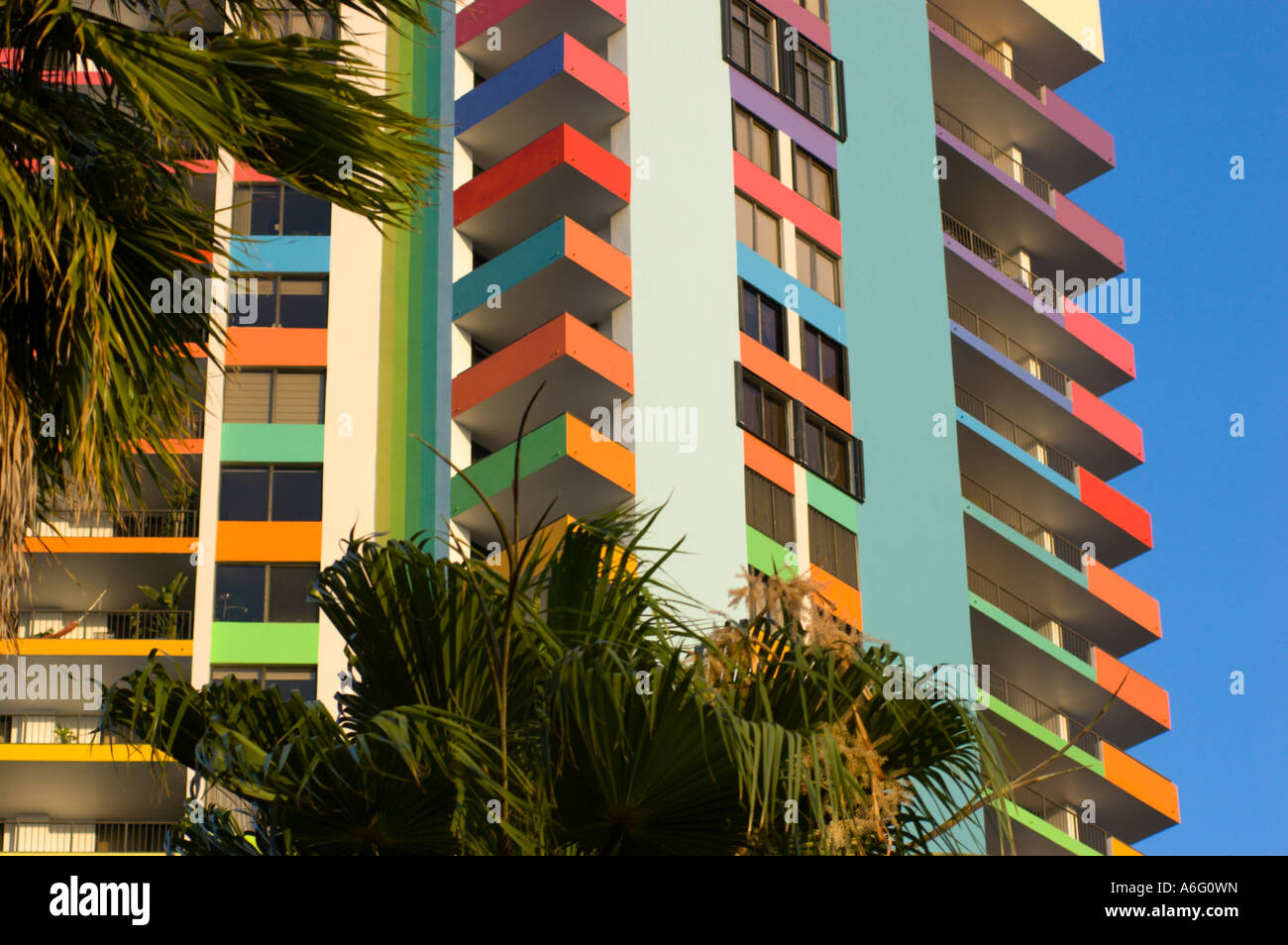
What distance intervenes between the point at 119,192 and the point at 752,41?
38602 millimetres

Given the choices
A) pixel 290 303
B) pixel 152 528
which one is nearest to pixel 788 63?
pixel 290 303

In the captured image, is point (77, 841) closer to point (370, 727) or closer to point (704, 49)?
point (704, 49)

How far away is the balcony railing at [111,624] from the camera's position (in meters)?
44.5

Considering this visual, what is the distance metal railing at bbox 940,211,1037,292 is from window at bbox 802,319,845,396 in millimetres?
9216

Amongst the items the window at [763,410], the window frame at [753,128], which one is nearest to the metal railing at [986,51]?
the window frame at [753,128]

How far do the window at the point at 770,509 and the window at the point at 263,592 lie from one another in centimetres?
954

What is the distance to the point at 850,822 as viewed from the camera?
10141 millimetres

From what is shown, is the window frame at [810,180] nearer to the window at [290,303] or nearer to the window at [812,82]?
the window at [812,82]

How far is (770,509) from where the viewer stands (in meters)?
42.3

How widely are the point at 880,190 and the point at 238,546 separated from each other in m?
18.1

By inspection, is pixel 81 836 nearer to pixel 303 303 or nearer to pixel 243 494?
pixel 243 494

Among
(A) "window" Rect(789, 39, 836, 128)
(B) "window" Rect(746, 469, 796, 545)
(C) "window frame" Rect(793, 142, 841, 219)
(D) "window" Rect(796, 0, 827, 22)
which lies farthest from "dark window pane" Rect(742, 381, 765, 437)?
(D) "window" Rect(796, 0, 827, 22)

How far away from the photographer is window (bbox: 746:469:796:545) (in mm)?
41734

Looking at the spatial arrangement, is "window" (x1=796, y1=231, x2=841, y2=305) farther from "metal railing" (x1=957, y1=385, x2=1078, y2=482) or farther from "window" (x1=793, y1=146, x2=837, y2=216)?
"metal railing" (x1=957, y1=385, x2=1078, y2=482)
